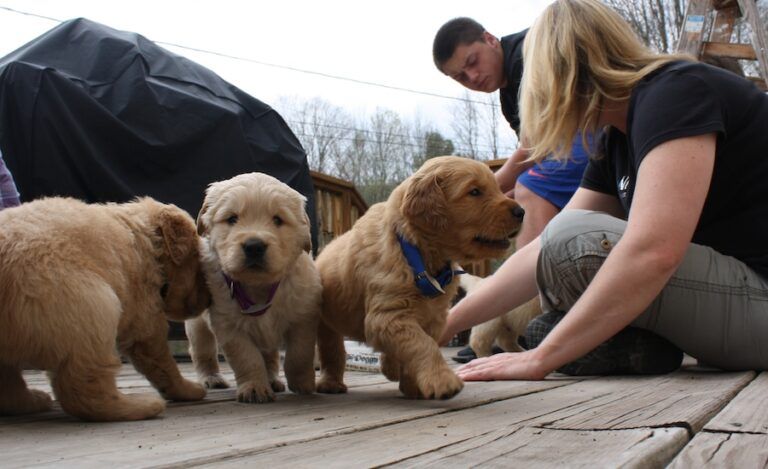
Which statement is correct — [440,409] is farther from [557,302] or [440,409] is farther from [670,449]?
[557,302]

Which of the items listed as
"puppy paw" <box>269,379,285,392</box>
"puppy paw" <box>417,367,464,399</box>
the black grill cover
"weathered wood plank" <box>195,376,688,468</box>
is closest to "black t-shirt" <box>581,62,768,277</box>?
"puppy paw" <box>417,367,464,399</box>

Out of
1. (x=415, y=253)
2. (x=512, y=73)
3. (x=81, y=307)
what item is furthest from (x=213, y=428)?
(x=512, y=73)

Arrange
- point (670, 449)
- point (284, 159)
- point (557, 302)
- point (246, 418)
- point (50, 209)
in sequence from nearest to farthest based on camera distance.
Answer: point (670, 449) → point (246, 418) → point (50, 209) → point (557, 302) → point (284, 159)

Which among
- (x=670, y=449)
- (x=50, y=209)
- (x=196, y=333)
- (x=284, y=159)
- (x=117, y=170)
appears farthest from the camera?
(x=284, y=159)

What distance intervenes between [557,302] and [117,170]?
3.35 m

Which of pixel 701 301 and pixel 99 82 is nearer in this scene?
pixel 701 301

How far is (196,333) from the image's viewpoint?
13.2 ft

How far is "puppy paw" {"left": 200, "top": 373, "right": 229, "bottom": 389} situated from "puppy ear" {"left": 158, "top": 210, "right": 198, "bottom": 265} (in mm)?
1069

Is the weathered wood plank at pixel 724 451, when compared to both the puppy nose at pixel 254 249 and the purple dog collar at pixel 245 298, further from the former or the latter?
the purple dog collar at pixel 245 298

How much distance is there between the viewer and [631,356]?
132 inches

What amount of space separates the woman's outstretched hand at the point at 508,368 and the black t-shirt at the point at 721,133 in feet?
3.09

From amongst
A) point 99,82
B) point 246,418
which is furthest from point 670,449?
point 99,82

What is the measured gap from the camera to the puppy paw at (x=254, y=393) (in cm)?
296

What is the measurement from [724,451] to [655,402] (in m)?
0.86
